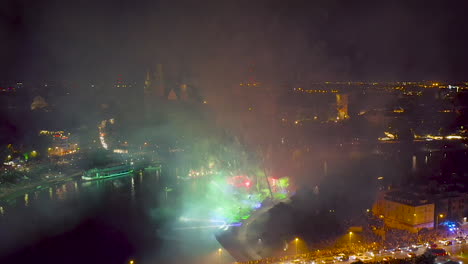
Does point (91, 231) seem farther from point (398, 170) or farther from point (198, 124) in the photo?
point (198, 124)

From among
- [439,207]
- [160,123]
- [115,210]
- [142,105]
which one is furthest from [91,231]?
[142,105]

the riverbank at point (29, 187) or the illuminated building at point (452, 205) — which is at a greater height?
the illuminated building at point (452, 205)

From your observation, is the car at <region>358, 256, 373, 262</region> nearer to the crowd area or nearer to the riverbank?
the crowd area

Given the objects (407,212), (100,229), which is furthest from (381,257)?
(100,229)

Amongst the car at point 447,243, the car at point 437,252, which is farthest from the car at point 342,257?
the car at point 447,243

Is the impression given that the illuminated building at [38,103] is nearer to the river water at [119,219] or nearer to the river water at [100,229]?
the river water at [119,219]

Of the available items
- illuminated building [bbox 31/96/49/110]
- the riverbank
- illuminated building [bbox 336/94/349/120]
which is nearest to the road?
the riverbank
